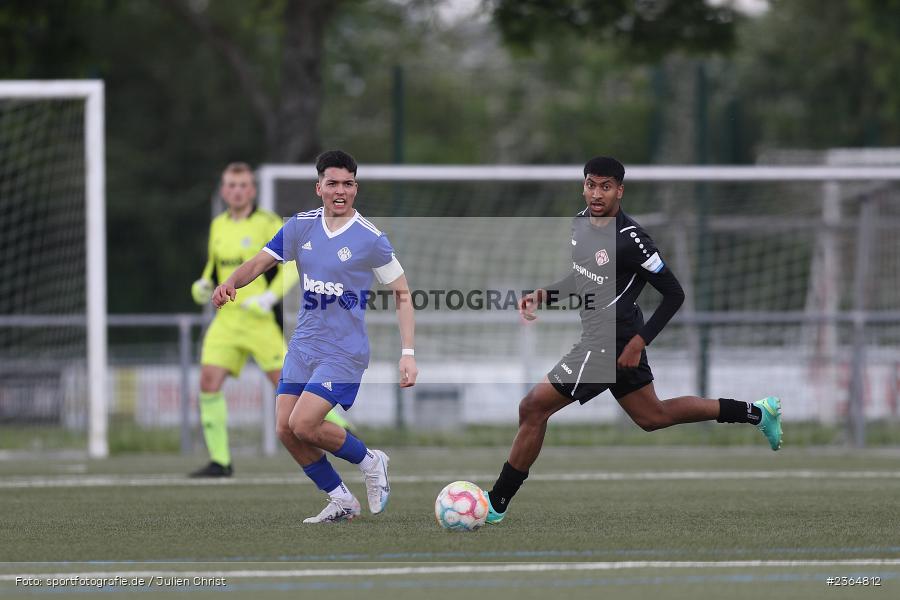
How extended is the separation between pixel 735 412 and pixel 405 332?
193 cm

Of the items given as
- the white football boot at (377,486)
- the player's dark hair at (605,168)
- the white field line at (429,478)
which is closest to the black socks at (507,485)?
the white football boot at (377,486)

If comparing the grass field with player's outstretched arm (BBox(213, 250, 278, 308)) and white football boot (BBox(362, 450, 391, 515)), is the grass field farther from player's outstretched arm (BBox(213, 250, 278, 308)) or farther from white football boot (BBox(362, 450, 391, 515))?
player's outstretched arm (BBox(213, 250, 278, 308))

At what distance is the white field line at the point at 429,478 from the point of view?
10.9 meters

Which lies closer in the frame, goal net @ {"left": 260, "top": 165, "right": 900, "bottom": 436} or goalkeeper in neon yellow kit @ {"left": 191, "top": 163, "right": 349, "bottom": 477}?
goalkeeper in neon yellow kit @ {"left": 191, "top": 163, "right": 349, "bottom": 477}

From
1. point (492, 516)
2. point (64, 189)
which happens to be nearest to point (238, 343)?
point (492, 516)

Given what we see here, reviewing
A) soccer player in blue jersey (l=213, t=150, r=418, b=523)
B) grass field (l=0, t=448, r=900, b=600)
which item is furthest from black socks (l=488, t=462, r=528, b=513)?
soccer player in blue jersey (l=213, t=150, r=418, b=523)

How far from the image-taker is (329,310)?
26.3ft

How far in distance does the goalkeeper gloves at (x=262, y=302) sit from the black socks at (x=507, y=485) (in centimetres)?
362

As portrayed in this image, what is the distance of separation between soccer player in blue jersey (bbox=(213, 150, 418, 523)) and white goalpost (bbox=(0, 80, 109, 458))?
6089 millimetres

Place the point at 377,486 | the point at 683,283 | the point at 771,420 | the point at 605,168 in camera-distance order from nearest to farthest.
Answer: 1. the point at 605,168
2. the point at 377,486
3. the point at 771,420
4. the point at 683,283

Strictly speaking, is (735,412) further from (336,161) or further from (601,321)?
(336,161)

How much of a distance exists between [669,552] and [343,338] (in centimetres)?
224

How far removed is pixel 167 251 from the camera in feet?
97.9

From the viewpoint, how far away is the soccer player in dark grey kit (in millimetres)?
7773
